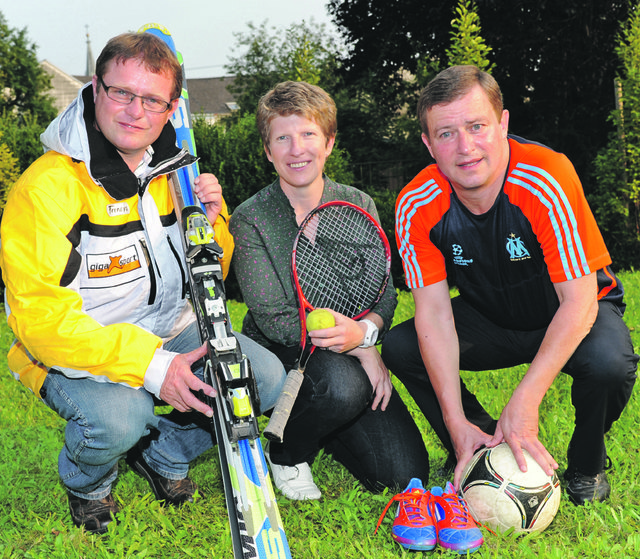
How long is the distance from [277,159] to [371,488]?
168 cm

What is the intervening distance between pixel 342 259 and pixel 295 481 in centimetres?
109

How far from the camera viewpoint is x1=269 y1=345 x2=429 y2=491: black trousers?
9.54 feet

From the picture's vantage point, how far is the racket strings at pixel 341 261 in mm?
3061

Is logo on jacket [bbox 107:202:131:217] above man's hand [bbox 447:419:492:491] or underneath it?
above

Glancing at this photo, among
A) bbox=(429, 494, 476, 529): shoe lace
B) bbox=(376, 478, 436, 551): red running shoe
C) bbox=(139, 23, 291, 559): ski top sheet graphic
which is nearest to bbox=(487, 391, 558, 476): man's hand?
bbox=(429, 494, 476, 529): shoe lace

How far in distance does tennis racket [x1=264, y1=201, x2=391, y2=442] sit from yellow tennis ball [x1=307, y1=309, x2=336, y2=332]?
199 mm

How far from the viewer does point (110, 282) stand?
2742 mm

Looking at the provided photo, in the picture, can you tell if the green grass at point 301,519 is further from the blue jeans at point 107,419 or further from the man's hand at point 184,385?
the man's hand at point 184,385

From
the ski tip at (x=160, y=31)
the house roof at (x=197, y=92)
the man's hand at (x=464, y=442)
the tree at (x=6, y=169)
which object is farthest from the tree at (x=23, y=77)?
the man's hand at (x=464, y=442)

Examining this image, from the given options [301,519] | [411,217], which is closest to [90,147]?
[411,217]

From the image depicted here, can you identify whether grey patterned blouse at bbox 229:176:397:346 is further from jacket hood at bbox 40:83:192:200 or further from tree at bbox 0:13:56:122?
tree at bbox 0:13:56:122

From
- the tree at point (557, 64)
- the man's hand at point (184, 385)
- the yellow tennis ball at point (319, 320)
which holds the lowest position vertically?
the man's hand at point (184, 385)

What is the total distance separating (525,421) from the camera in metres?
2.51

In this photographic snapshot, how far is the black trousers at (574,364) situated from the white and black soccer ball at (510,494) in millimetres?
314
